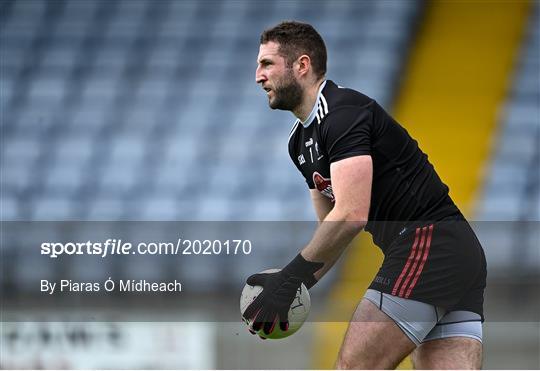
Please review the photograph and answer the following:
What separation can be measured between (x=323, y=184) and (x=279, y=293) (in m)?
0.34

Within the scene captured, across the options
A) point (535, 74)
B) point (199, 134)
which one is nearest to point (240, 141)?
point (199, 134)

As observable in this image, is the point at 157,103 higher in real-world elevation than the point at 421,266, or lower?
higher

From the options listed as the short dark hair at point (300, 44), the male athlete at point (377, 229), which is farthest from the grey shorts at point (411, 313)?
the short dark hair at point (300, 44)

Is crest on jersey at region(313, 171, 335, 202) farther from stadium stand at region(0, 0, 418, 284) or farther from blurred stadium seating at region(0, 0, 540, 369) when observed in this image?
stadium stand at region(0, 0, 418, 284)

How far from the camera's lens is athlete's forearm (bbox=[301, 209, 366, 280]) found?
2.41 metres

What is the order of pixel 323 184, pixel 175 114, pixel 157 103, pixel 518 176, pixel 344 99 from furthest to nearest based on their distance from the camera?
pixel 157 103 < pixel 175 114 < pixel 518 176 < pixel 323 184 < pixel 344 99

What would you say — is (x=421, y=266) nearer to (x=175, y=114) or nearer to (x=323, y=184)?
(x=323, y=184)

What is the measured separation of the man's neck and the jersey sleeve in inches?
3.8

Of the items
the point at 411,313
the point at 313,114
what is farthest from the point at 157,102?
the point at 411,313

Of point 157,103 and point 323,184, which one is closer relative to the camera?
point 323,184

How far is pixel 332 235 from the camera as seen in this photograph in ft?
8.00

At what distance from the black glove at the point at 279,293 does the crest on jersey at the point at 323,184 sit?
219 millimetres

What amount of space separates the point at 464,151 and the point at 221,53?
2.14m

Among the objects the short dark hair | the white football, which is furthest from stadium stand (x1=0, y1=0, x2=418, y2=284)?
the short dark hair
